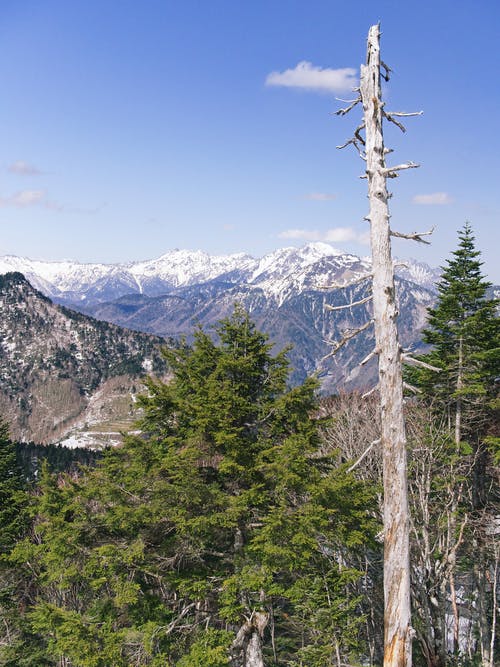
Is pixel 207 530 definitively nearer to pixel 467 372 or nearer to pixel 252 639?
pixel 252 639

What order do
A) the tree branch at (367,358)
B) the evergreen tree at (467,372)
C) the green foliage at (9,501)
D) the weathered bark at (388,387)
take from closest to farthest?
the tree branch at (367,358), the weathered bark at (388,387), the evergreen tree at (467,372), the green foliage at (9,501)

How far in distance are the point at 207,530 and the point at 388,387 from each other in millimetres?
7160

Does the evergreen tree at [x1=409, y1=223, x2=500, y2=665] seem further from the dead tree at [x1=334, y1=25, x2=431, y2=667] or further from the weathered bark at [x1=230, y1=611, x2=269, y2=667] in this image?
the dead tree at [x1=334, y1=25, x2=431, y2=667]

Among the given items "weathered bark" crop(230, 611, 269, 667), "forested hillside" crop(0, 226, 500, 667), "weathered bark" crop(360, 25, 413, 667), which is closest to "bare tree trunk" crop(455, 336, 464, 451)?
"forested hillside" crop(0, 226, 500, 667)

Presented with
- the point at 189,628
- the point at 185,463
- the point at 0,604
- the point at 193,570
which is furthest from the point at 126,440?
the point at 0,604

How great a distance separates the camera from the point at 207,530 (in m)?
12.3

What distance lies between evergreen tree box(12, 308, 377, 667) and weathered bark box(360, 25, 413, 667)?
368cm

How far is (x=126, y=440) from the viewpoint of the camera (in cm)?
1399

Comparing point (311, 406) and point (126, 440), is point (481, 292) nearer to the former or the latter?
point (311, 406)

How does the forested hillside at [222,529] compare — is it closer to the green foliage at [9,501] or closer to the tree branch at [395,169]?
the tree branch at [395,169]

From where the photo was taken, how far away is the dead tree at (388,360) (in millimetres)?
7418

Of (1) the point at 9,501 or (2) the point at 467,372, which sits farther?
(1) the point at 9,501

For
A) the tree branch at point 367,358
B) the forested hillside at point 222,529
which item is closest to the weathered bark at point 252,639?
the forested hillside at point 222,529

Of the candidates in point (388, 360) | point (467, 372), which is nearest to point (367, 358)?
point (388, 360)
